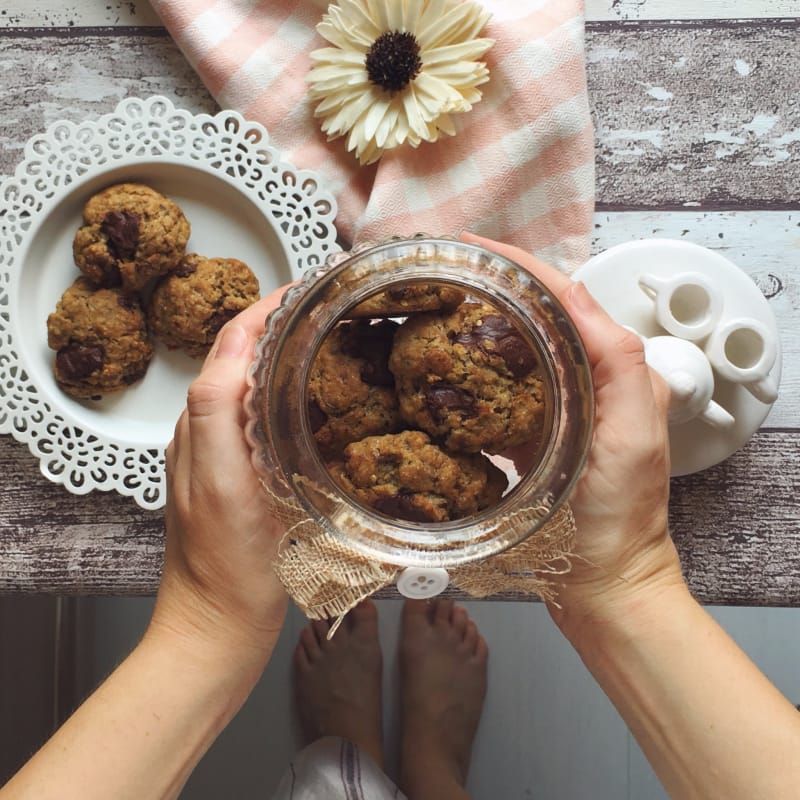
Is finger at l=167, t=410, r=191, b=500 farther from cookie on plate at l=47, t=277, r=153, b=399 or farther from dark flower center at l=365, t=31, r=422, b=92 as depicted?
dark flower center at l=365, t=31, r=422, b=92

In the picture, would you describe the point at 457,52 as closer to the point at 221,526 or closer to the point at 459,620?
the point at 221,526

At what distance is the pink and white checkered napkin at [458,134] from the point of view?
31.4 inches

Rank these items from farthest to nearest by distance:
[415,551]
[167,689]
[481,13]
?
1. [481,13]
2. [167,689]
3. [415,551]

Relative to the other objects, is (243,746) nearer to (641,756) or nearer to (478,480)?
(641,756)

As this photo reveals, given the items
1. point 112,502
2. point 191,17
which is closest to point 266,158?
point 191,17

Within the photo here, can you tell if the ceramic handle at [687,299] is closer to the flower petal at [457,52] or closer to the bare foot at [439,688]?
the flower petal at [457,52]

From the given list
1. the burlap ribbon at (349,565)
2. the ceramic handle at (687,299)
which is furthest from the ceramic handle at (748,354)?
the burlap ribbon at (349,565)

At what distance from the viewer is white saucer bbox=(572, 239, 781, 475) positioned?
78cm

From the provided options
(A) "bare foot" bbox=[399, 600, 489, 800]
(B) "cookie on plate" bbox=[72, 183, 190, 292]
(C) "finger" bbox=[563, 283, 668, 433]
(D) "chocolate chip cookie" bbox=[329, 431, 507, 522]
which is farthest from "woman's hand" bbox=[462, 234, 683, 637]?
(A) "bare foot" bbox=[399, 600, 489, 800]

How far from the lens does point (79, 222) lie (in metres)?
0.83

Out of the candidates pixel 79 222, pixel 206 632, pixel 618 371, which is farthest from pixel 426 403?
pixel 79 222

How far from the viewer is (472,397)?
519 millimetres

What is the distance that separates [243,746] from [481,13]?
1.00 metres

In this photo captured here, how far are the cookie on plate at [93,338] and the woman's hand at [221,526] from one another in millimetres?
169
